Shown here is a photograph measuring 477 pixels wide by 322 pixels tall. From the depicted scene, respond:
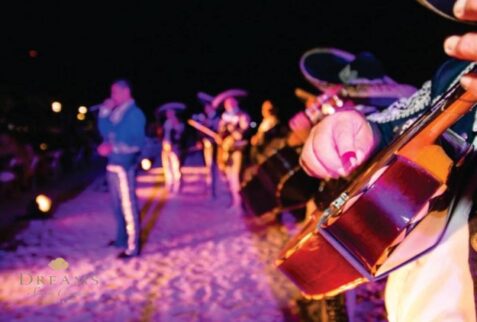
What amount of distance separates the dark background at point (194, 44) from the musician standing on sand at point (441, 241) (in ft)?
16.3

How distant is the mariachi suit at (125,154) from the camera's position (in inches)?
185

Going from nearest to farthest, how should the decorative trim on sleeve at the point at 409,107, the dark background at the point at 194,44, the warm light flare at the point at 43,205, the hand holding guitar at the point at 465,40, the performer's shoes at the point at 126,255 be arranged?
the hand holding guitar at the point at 465,40 → the decorative trim on sleeve at the point at 409,107 → the performer's shoes at the point at 126,255 → the warm light flare at the point at 43,205 → the dark background at the point at 194,44

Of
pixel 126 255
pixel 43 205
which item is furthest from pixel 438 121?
pixel 43 205

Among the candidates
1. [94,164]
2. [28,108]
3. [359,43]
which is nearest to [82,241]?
[359,43]

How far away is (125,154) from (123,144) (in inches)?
4.8

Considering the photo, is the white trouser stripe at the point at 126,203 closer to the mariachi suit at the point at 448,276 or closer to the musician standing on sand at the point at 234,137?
the musician standing on sand at the point at 234,137

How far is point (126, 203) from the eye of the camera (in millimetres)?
4844

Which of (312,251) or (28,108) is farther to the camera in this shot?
(28,108)

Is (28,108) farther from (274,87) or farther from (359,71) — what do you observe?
(274,87)

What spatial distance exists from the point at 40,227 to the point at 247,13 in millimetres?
31333

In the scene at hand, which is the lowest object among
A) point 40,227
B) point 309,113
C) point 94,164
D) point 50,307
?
point 94,164

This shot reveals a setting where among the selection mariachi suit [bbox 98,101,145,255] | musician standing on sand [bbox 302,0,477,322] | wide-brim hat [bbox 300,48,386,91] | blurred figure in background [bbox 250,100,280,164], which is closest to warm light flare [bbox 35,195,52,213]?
mariachi suit [bbox 98,101,145,255]

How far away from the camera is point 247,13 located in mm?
34469

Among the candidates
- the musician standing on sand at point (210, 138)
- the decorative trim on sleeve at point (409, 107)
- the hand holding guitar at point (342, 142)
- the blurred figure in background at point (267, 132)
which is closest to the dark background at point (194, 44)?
the blurred figure in background at point (267, 132)
